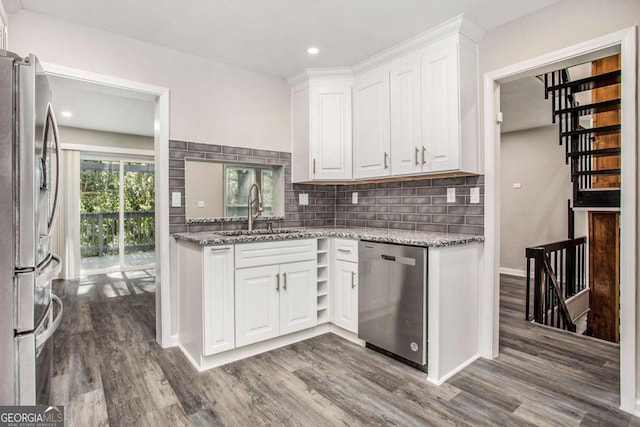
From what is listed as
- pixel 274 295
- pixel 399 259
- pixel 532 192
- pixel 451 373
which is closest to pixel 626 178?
pixel 399 259

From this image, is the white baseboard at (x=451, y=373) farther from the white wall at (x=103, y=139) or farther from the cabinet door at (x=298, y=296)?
the white wall at (x=103, y=139)

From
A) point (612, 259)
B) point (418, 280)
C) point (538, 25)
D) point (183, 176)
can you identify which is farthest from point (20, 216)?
point (612, 259)

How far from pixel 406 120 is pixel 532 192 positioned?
159 inches

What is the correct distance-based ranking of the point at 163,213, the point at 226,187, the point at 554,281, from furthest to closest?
the point at 226,187
the point at 554,281
the point at 163,213

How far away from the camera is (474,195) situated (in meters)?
2.62

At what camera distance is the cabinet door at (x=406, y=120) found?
8.83ft

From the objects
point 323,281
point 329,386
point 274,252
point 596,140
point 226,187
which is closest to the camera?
point 329,386

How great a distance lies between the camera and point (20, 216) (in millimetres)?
1279

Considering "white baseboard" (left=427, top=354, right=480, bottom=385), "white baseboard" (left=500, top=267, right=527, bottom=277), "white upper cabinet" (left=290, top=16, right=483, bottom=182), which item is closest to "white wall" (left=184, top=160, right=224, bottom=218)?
"white upper cabinet" (left=290, top=16, right=483, bottom=182)

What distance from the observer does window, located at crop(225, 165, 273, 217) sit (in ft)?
13.2

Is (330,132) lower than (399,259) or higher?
higher

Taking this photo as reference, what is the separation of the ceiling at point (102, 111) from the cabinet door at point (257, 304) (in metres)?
2.20

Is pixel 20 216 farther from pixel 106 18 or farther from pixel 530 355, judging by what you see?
pixel 530 355

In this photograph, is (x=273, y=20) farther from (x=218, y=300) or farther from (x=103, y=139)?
(x=103, y=139)
